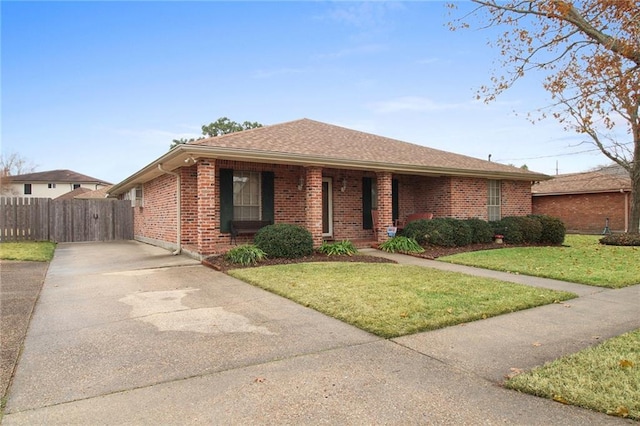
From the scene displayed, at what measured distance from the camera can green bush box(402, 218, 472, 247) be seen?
1244 centimetres

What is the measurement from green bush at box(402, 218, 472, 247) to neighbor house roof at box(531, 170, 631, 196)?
576 inches

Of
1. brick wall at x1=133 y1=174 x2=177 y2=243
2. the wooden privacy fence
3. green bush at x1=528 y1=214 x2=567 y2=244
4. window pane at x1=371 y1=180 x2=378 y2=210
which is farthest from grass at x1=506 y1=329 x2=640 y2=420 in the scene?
the wooden privacy fence

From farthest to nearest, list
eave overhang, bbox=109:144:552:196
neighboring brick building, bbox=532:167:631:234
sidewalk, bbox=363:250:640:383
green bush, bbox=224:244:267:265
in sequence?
neighboring brick building, bbox=532:167:631:234, eave overhang, bbox=109:144:552:196, green bush, bbox=224:244:267:265, sidewalk, bbox=363:250:640:383

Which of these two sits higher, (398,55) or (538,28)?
(398,55)

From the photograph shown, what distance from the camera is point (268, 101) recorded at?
65.2 feet

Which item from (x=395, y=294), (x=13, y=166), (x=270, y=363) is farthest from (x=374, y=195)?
(x=13, y=166)

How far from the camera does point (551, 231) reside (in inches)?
583

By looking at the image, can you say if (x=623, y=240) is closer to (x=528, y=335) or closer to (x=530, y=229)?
(x=530, y=229)

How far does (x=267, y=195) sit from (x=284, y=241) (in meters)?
2.58

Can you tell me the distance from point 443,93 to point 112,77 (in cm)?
1172

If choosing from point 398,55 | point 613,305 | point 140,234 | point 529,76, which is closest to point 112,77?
point 140,234

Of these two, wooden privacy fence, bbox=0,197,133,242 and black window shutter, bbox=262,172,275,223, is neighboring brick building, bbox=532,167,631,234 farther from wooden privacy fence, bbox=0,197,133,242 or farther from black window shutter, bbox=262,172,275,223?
wooden privacy fence, bbox=0,197,133,242

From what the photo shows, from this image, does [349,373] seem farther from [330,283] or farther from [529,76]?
[529,76]

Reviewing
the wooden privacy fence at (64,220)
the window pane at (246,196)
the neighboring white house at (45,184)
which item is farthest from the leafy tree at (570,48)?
the neighboring white house at (45,184)
